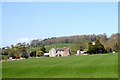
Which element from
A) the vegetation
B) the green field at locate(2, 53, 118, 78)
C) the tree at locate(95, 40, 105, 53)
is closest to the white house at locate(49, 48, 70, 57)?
the vegetation

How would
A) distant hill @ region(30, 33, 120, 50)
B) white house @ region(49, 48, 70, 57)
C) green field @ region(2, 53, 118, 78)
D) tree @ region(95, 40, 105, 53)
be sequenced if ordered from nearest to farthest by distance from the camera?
green field @ region(2, 53, 118, 78) → tree @ region(95, 40, 105, 53) → distant hill @ region(30, 33, 120, 50) → white house @ region(49, 48, 70, 57)

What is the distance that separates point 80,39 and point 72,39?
2.26 metres

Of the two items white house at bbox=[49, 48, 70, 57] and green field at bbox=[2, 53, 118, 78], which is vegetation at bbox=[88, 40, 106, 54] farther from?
green field at bbox=[2, 53, 118, 78]

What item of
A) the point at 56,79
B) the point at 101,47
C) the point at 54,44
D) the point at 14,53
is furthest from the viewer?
the point at 54,44

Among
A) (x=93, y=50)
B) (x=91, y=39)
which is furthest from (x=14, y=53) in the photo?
(x=91, y=39)

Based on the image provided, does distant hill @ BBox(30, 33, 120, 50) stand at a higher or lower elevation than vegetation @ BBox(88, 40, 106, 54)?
higher

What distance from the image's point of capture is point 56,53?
64438 mm

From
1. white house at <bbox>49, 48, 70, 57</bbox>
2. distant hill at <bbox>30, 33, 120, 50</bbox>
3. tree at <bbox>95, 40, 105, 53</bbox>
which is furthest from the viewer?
white house at <bbox>49, 48, 70, 57</bbox>

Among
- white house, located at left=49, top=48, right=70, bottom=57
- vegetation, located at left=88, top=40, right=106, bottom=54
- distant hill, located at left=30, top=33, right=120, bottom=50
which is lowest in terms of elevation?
white house, located at left=49, top=48, right=70, bottom=57

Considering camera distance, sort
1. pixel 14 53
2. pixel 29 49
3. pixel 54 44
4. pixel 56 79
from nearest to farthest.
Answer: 1. pixel 56 79
2. pixel 14 53
3. pixel 29 49
4. pixel 54 44

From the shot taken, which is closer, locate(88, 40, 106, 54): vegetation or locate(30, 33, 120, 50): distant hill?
locate(88, 40, 106, 54): vegetation

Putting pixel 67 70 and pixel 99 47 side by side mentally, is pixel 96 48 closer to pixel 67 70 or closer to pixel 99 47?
pixel 99 47

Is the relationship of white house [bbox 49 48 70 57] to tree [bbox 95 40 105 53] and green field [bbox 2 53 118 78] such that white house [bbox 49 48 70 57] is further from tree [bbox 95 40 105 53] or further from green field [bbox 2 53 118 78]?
green field [bbox 2 53 118 78]

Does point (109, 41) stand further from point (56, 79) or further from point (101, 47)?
point (56, 79)
